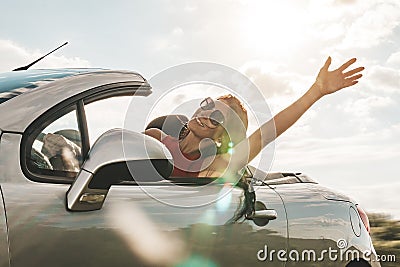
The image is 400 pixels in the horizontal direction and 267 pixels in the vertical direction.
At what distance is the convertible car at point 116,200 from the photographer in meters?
2.51

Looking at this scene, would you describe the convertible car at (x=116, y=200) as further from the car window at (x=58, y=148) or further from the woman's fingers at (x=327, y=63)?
the woman's fingers at (x=327, y=63)

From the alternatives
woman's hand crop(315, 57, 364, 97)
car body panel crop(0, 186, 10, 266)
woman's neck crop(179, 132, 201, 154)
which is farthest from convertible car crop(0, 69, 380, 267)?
woman's hand crop(315, 57, 364, 97)

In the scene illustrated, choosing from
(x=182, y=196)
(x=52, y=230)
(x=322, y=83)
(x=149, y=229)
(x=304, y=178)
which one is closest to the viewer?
(x=52, y=230)

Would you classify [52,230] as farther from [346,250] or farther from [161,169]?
[346,250]

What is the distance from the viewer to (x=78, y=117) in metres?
2.94

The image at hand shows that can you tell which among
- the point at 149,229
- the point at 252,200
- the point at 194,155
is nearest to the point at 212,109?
the point at 194,155

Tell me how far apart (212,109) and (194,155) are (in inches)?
11.3

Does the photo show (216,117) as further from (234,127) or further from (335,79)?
(335,79)

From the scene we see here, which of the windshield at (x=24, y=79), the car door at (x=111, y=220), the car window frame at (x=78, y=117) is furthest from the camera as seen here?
the windshield at (x=24, y=79)

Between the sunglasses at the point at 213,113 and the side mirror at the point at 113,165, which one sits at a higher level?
the sunglasses at the point at 213,113

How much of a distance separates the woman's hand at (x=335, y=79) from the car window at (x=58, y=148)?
145 cm

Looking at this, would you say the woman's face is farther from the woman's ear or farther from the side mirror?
the side mirror

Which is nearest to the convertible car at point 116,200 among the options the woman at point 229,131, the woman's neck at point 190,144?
the woman at point 229,131

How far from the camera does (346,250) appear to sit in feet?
12.4
